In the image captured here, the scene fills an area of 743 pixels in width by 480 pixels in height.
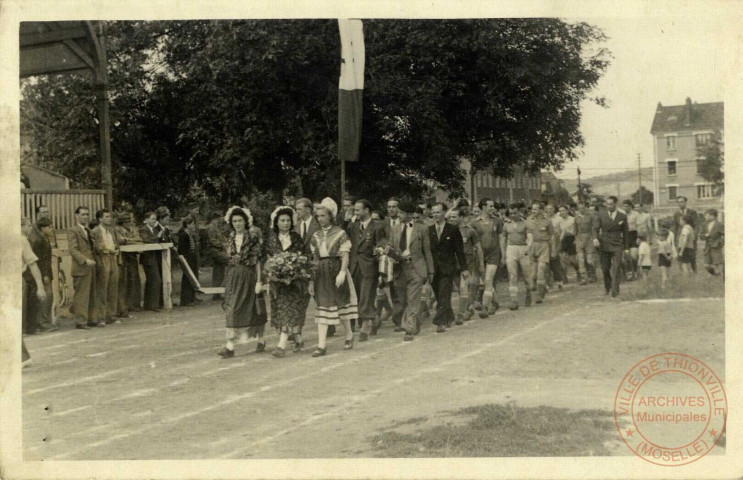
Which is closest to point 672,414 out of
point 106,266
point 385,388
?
point 385,388

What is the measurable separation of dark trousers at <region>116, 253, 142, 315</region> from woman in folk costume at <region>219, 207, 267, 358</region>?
3974mm

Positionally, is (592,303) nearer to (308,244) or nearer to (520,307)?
(520,307)

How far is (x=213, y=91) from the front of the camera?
534 inches

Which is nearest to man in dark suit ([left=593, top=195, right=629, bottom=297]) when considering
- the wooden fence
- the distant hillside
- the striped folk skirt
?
the distant hillside

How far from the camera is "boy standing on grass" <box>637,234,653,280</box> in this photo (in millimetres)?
13422

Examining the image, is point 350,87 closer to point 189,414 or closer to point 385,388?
point 385,388

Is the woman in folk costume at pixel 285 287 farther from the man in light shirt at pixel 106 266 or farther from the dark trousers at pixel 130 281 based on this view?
the dark trousers at pixel 130 281

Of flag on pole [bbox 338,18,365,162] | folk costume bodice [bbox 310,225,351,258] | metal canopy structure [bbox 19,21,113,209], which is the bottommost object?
folk costume bodice [bbox 310,225,351,258]

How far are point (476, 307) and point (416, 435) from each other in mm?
6792

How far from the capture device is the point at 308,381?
A: 7.78 m

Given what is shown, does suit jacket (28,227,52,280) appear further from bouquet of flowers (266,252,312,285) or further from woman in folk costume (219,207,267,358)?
bouquet of flowers (266,252,312,285)

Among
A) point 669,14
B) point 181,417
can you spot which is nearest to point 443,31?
point 669,14

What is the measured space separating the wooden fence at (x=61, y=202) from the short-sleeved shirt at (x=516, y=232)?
6636 mm

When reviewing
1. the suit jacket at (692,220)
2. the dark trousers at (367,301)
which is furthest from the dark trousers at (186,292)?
the suit jacket at (692,220)
